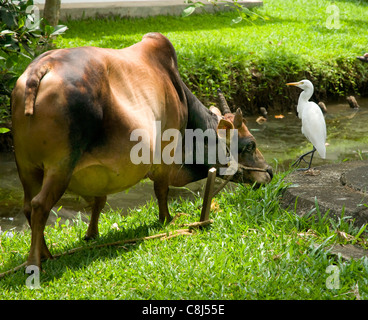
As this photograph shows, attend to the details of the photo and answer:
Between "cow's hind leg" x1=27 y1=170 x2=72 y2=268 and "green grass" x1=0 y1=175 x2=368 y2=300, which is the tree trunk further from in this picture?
"cow's hind leg" x1=27 y1=170 x2=72 y2=268

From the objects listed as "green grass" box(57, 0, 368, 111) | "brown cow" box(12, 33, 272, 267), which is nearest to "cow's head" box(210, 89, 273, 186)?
"brown cow" box(12, 33, 272, 267)

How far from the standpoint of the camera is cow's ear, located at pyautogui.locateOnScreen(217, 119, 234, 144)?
4738 mm

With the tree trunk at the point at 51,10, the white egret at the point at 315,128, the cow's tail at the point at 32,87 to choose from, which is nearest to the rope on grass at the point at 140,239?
the cow's tail at the point at 32,87

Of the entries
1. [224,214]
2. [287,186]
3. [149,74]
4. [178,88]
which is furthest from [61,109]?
[287,186]

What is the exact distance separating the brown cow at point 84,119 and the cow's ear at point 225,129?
44cm

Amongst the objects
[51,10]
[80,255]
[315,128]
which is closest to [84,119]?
[80,255]

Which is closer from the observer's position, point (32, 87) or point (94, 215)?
point (32, 87)

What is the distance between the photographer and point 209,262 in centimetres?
391

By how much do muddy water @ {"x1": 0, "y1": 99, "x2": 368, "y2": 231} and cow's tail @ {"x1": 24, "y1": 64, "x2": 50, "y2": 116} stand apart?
243cm

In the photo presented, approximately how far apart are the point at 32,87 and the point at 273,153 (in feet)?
17.0

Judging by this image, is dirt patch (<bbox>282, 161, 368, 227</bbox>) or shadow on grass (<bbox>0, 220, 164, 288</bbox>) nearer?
shadow on grass (<bbox>0, 220, 164, 288</bbox>)

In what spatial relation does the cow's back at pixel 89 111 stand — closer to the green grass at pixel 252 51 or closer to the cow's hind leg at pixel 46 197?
the cow's hind leg at pixel 46 197

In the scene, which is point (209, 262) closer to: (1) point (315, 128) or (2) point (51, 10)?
(1) point (315, 128)

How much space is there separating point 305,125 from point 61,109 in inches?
104
